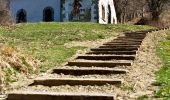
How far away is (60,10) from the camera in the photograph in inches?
1475

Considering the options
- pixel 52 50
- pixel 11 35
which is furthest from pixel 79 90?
pixel 11 35

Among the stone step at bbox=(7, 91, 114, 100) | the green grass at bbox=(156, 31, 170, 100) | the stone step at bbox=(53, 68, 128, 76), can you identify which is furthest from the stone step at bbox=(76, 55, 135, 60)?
the stone step at bbox=(7, 91, 114, 100)

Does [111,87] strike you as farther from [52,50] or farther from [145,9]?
[145,9]

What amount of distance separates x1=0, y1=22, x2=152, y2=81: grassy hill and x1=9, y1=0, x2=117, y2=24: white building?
402 inches

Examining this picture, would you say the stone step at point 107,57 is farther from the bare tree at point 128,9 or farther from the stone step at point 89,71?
the bare tree at point 128,9

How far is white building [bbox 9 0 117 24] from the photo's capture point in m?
36.1

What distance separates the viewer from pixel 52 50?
1371 centimetres

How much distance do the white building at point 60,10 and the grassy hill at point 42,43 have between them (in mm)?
10213

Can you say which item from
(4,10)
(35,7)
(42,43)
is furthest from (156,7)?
(42,43)

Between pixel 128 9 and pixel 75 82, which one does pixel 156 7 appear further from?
pixel 75 82

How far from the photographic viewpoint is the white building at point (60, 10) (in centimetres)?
3612

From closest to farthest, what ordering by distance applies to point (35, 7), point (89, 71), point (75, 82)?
point (75, 82), point (89, 71), point (35, 7)

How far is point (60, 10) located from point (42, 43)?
21704 mm

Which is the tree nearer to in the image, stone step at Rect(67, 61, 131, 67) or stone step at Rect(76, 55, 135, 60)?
stone step at Rect(76, 55, 135, 60)
